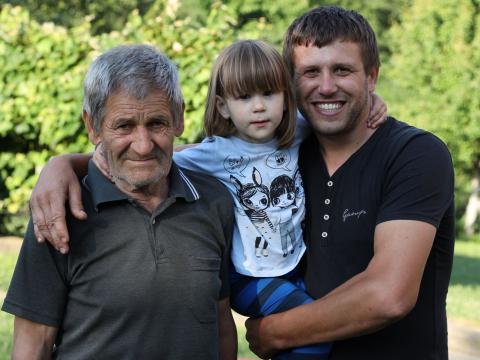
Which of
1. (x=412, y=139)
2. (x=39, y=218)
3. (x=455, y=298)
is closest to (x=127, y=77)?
(x=39, y=218)

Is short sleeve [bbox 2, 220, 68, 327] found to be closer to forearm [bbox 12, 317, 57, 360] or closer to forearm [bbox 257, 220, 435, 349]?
forearm [bbox 12, 317, 57, 360]

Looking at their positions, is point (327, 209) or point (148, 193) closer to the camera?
point (148, 193)

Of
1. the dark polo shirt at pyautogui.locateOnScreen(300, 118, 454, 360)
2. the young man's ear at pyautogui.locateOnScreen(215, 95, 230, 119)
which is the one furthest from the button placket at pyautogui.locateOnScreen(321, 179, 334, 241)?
the young man's ear at pyautogui.locateOnScreen(215, 95, 230, 119)

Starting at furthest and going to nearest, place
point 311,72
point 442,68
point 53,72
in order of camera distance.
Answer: point 442,68, point 53,72, point 311,72

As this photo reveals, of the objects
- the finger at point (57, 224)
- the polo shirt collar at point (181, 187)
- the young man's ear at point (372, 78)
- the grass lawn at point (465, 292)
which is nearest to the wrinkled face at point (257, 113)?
the young man's ear at point (372, 78)

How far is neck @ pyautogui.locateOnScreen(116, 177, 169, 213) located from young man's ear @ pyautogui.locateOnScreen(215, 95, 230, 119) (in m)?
0.80

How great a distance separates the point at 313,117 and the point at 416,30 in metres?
28.4

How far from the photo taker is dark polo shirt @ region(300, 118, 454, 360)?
10.4 feet

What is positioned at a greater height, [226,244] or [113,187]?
[113,187]

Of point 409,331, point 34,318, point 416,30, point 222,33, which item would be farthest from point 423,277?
point 416,30

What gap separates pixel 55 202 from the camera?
284 centimetres

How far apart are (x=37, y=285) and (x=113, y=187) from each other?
416mm

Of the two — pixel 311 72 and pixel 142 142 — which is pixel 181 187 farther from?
pixel 311 72

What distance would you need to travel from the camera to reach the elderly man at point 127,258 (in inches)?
110
